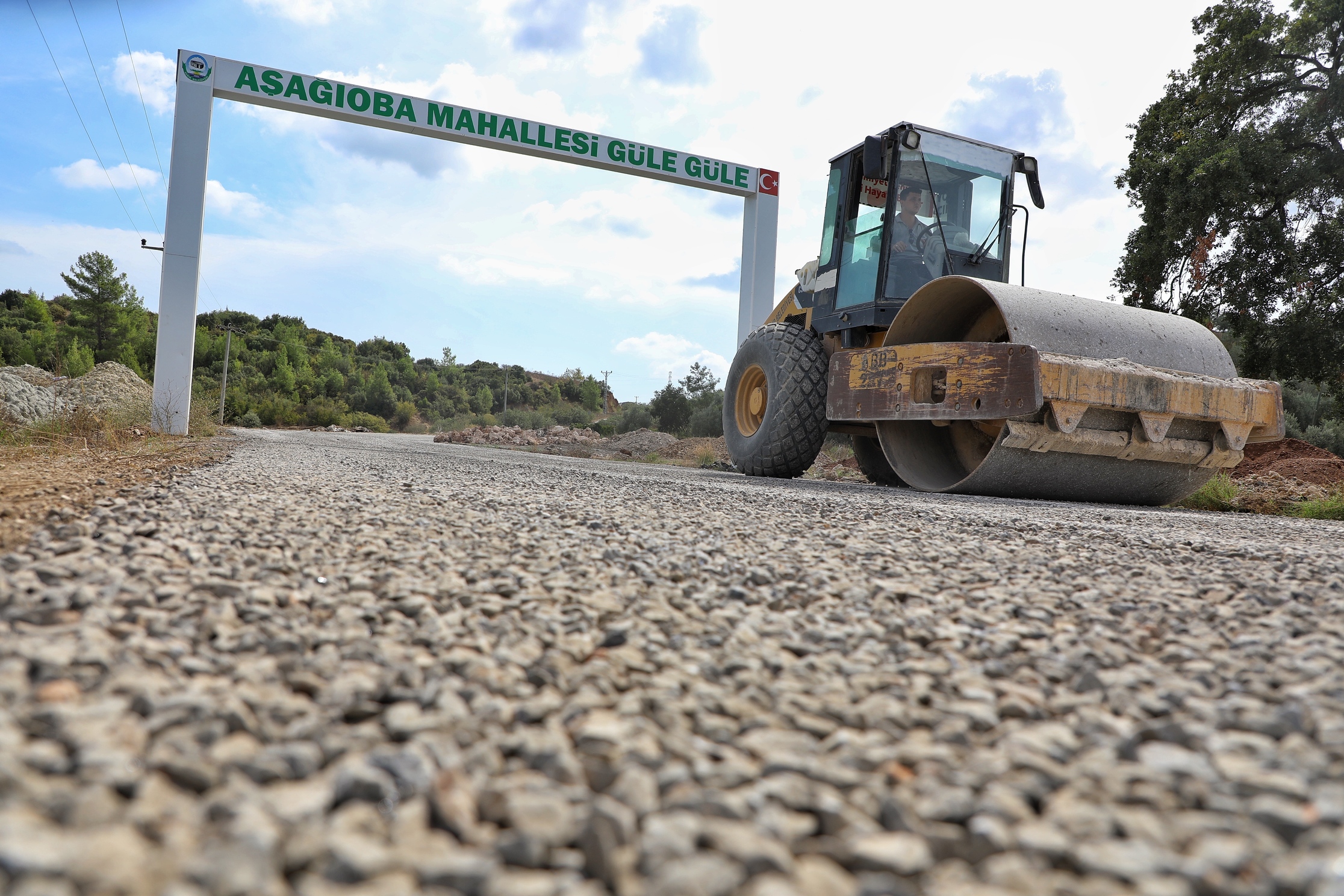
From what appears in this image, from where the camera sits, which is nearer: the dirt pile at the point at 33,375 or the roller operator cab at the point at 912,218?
the roller operator cab at the point at 912,218

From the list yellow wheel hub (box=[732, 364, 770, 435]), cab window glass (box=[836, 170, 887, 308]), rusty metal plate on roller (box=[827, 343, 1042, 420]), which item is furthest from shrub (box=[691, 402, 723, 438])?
rusty metal plate on roller (box=[827, 343, 1042, 420])

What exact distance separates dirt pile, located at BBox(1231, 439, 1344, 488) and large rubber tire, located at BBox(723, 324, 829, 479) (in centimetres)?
381

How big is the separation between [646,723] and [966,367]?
14.0 feet

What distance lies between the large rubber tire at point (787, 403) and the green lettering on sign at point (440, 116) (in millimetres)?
6537

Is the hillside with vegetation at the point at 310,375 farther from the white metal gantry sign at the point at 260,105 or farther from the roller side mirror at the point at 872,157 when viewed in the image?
the roller side mirror at the point at 872,157

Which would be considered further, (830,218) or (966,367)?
(830,218)

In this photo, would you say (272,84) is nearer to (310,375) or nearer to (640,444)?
(640,444)

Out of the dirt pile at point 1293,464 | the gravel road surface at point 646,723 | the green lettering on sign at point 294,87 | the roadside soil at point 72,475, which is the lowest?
the gravel road surface at point 646,723

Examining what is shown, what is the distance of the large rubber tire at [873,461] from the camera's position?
7902mm

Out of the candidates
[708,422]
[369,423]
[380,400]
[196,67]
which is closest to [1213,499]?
[196,67]

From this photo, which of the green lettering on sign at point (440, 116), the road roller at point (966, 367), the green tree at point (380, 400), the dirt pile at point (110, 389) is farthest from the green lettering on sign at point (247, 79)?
the green tree at point (380, 400)

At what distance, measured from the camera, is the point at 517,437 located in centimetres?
1934

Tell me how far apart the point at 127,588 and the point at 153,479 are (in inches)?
101

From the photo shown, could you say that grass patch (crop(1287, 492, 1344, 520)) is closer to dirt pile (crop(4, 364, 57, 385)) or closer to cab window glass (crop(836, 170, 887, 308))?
cab window glass (crop(836, 170, 887, 308))
